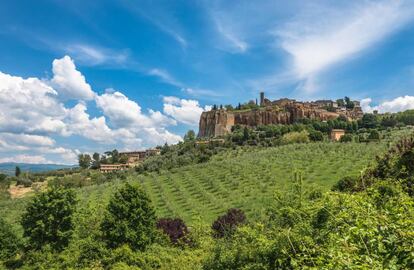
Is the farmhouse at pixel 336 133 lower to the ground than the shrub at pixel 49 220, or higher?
higher

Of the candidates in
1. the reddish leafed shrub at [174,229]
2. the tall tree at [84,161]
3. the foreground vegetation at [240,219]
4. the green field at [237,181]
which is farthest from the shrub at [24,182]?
the reddish leafed shrub at [174,229]

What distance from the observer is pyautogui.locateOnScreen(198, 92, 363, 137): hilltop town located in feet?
472

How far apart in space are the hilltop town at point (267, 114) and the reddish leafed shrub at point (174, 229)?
11525 cm

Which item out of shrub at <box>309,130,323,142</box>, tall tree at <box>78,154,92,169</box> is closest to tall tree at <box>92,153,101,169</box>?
tall tree at <box>78,154,92,169</box>

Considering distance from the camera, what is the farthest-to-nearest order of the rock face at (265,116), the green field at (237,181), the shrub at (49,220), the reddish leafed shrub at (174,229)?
the rock face at (265,116), the green field at (237,181), the reddish leafed shrub at (174,229), the shrub at (49,220)

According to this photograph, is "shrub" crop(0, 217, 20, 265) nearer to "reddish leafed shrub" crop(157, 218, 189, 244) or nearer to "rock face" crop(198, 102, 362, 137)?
"reddish leafed shrub" crop(157, 218, 189, 244)

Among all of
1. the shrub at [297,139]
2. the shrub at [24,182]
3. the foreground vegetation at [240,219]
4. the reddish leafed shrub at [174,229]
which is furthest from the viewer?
the shrub at [297,139]

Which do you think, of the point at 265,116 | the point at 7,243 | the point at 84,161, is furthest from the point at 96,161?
the point at 7,243

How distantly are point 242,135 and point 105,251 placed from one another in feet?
259

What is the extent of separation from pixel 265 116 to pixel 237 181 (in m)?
103

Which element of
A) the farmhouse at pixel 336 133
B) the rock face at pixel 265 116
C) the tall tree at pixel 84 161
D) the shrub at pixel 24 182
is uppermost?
the rock face at pixel 265 116

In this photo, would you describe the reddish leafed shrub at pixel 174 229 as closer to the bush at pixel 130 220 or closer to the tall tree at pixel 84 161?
the bush at pixel 130 220

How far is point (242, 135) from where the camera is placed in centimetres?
10062

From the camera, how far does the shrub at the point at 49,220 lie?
27.3 metres
